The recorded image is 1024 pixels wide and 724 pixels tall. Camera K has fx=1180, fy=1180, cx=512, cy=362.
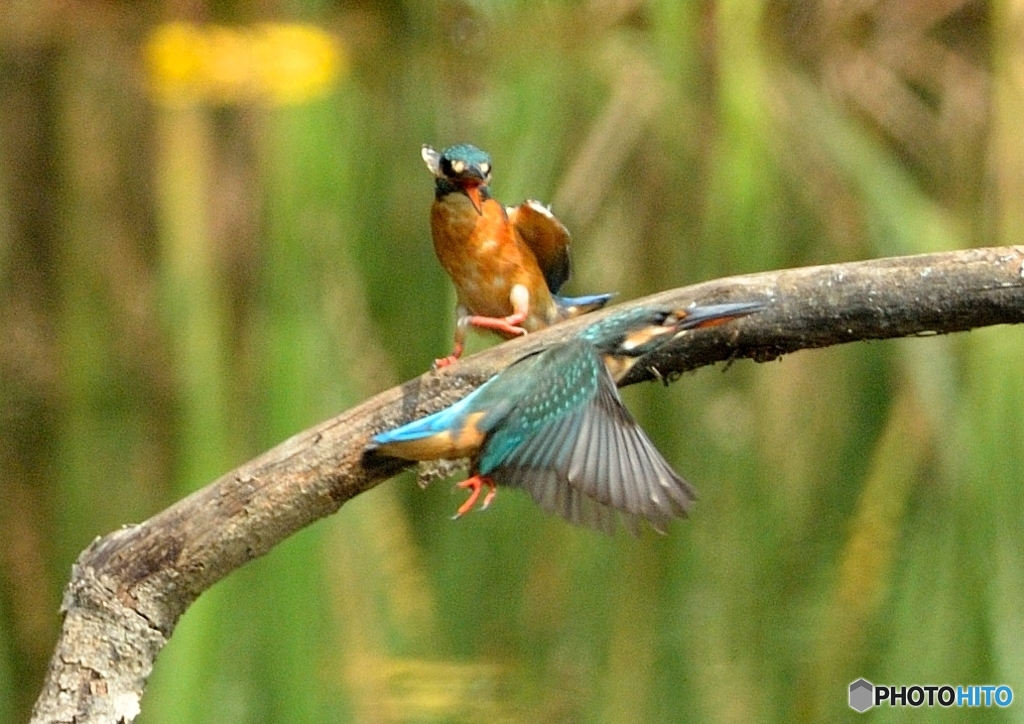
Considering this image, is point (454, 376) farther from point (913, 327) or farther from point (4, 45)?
point (4, 45)

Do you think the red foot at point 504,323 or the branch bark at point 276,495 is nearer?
the branch bark at point 276,495

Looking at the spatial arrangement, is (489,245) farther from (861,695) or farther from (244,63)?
(861,695)

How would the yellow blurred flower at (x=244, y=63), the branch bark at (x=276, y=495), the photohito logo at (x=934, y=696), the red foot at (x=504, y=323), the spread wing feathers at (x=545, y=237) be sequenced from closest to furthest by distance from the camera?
the branch bark at (x=276, y=495)
the red foot at (x=504, y=323)
the spread wing feathers at (x=545, y=237)
the photohito logo at (x=934, y=696)
the yellow blurred flower at (x=244, y=63)

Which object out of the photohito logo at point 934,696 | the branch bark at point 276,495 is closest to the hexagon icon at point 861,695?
the photohito logo at point 934,696

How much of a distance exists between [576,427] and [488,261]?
284 millimetres

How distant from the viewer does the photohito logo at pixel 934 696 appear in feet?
4.09

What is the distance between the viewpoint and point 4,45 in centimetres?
179

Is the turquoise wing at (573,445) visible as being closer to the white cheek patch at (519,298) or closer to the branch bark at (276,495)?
the branch bark at (276,495)

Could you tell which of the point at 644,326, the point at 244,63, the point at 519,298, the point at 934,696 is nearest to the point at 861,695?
the point at 934,696

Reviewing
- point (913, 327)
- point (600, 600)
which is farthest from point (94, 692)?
point (600, 600)

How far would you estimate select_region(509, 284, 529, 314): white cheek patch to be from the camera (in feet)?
3.20

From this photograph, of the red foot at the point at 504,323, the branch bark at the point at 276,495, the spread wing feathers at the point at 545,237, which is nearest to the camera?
the branch bark at the point at 276,495

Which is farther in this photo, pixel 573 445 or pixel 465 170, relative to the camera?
pixel 465 170

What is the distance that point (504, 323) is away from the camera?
0.94 metres
